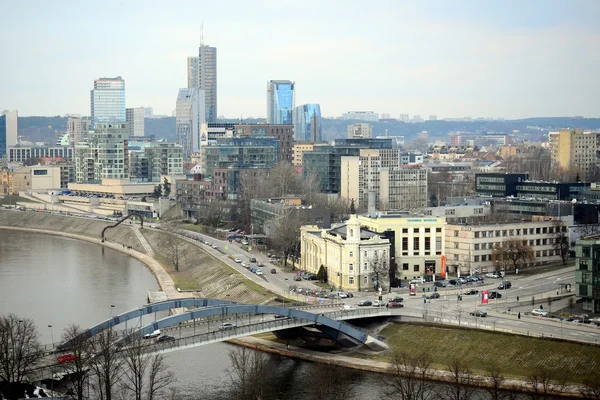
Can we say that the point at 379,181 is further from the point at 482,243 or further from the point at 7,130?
the point at 7,130

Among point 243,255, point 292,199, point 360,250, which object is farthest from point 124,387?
point 292,199

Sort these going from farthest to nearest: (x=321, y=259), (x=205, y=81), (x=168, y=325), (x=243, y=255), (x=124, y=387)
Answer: (x=205, y=81), (x=243, y=255), (x=321, y=259), (x=168, y=325), (x=124, y=387)

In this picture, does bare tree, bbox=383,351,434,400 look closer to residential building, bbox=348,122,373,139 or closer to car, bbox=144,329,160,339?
car, bbox=144,329,160,339

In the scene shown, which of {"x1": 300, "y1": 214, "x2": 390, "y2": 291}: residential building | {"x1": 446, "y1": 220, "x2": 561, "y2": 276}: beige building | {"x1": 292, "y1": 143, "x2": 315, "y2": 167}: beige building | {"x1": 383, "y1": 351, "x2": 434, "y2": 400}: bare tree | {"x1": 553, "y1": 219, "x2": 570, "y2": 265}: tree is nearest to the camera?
{"x1": 383, "y1": 351, "x2": 434, "y2": 400}: bare tree

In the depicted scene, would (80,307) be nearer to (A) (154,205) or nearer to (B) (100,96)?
(A) (154,205)

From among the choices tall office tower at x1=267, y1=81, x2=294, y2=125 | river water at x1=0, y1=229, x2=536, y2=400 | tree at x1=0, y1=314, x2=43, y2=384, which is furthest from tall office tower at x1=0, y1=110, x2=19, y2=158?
tree at x1=0, y1=314, x2=43, y2=384

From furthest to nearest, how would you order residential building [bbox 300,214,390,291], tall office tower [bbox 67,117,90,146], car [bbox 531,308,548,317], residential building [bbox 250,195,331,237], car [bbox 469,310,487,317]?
tall office tower [bbox 67,117,90,146], residential building [bbox 250,195,331,237], residential building [bbox 300,214,390,291], car [bbox 469,310,487,317], car [bbox 531,308,548,317]
